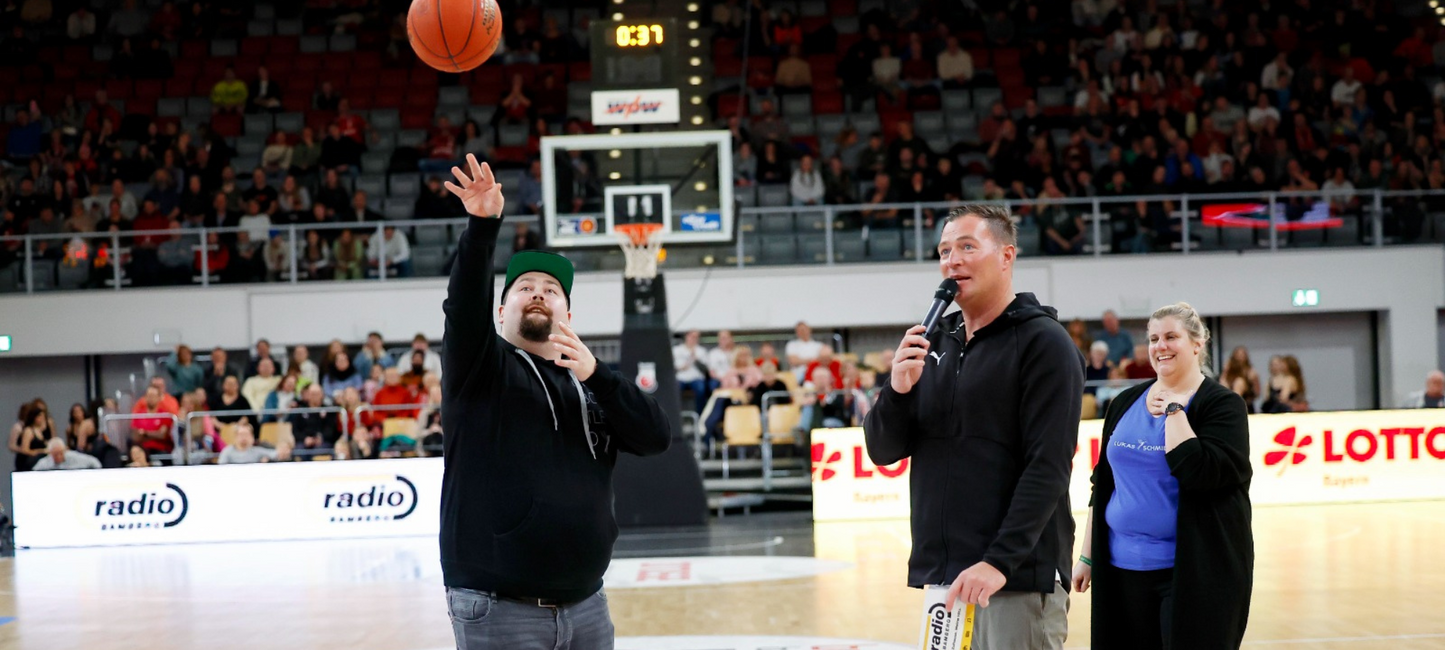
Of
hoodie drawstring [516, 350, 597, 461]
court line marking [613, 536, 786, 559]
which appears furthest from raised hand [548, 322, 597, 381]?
court line marking [613, 536, 786, 559]

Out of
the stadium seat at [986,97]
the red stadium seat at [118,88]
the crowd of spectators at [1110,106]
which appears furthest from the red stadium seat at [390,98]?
the stadium seat at [986,97]

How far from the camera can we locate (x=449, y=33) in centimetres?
880

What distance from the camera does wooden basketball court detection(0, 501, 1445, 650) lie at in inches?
318

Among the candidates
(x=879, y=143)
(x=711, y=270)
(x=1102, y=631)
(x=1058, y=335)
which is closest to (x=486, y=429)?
(x=1058, y=335)

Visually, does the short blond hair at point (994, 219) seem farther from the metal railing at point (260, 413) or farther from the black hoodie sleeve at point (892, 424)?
the metal railing at point (260, 413)

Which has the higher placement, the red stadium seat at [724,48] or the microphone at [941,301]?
the red stadium seat at [724,48]

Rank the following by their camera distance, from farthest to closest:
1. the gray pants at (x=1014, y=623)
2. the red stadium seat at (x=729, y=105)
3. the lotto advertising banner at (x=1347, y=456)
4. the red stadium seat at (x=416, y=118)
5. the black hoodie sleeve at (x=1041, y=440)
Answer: the red stadium seat at (x=416, y=118)
the red stadium seat at (x=729, y=105)
the lotto advertising banner at (x=1347, y=456)
the gray pants at (x=1014, y=623)
the black hoodie sleeve at (x=1041, y=440)

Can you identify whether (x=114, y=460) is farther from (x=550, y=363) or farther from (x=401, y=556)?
(x=550, y=363)

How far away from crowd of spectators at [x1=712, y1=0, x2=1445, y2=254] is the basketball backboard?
488 centimetres

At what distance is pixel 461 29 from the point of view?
348 inches

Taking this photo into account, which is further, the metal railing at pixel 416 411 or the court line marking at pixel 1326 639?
the metal railing at pixel 416 411

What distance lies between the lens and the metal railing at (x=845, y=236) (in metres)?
18.6

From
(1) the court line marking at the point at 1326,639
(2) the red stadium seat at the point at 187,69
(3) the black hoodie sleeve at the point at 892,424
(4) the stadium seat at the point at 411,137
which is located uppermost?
(2) the red stadium seat at the point at 187,69

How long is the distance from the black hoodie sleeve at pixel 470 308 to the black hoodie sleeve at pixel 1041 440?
1.33 m
